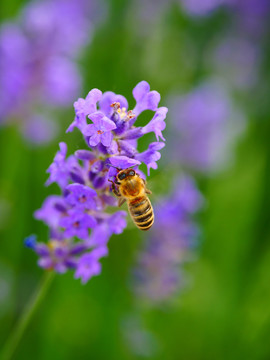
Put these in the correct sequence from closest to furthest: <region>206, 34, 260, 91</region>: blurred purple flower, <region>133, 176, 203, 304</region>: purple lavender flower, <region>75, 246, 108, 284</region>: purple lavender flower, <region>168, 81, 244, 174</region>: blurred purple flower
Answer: <region>75, 246, 108, 284</region>: purple lavender flower → <region>133, 176, 203, 304</region>: purple lavender flower → <region>168, 81, 244, 174</region>: blurred purple flower → <region>206, 34, 260, 91</region>: blurred purple flower

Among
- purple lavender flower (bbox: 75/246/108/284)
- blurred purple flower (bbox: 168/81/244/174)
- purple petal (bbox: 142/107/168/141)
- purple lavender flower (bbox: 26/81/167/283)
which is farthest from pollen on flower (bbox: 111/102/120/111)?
blurred purple flower (bbox: 168/81/244/174)

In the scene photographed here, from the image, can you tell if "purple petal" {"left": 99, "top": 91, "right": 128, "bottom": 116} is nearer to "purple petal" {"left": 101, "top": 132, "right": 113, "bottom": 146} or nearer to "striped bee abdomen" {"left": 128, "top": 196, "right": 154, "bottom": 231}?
"purple petal" {"left": 101, "top": 132, "right": 113, "bottom": 146}

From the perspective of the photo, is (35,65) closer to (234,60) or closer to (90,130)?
(90,130)

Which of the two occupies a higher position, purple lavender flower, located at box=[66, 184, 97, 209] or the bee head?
the bee head

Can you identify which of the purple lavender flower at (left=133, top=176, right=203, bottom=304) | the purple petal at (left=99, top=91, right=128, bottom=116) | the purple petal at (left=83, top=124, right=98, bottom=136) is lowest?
the purple petal at (left=83, top=124, right=98, bottom=136)

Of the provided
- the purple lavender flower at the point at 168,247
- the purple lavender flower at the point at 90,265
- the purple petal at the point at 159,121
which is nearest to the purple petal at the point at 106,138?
the purple petal at the point at 159,121

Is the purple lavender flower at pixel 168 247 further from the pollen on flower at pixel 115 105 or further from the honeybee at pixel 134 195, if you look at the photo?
the pollen on flower at pixel 115 105

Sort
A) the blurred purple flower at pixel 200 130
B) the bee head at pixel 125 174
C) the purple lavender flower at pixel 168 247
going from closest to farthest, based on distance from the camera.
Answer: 1. the bee head at pixel 125 174
2. the purple lavender flower at pixel 168 247
3. the blurred purple flower at pixel 200 130
